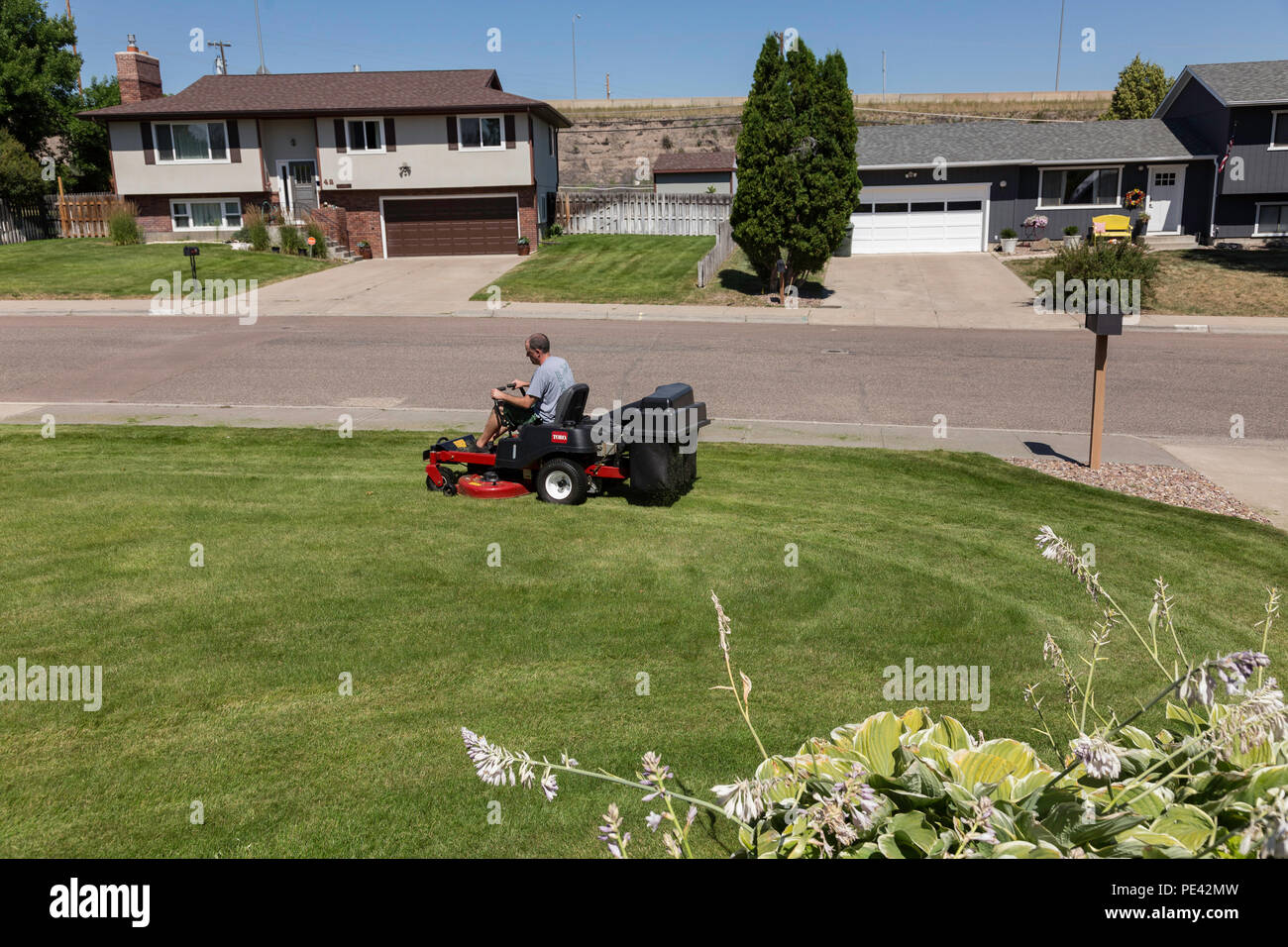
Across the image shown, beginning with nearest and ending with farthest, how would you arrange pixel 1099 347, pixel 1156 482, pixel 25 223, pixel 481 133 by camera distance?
pixel 1156 482 < pixel 1099 347 < pixel 481 133 < pixel 25 223

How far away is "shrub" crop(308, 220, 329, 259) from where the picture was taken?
3734 cm

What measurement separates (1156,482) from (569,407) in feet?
24.9

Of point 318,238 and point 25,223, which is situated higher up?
point 25,223

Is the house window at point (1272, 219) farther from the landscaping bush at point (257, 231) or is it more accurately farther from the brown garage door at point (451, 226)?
the landscaping bush at point (257, 231)

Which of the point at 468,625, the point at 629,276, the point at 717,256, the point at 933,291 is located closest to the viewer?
the point at 468,625

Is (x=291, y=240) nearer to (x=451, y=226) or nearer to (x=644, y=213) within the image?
(x=451, y=226)

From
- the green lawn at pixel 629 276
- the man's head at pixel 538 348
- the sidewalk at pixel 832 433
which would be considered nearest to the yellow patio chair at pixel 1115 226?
the green lawn at pixel 629 276

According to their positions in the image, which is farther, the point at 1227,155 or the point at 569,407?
the point at 1227,155

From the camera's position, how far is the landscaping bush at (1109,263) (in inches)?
1075

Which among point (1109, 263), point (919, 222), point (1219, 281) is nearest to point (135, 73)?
point (919, 222)

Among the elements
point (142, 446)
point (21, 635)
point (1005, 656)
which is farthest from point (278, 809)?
point (142, 446)

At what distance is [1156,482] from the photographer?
1294 centimetres
